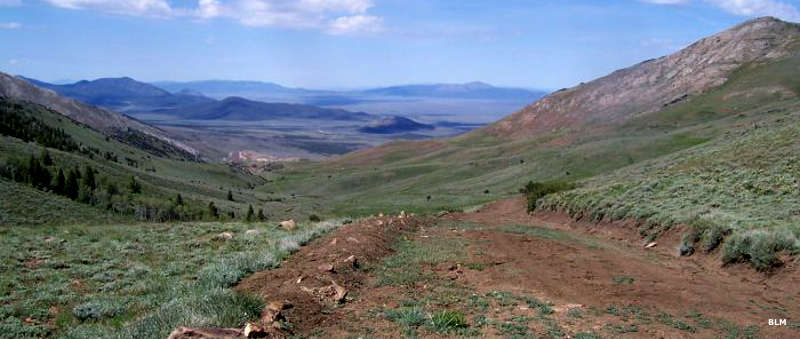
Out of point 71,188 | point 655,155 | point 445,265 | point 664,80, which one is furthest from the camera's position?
point 664,80

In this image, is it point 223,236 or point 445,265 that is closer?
point 445,265

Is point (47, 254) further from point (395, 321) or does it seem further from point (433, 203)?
point (433, 203)

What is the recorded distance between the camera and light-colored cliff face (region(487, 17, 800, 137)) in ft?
298

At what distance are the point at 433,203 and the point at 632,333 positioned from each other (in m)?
45.9

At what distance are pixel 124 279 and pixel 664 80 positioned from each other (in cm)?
10435

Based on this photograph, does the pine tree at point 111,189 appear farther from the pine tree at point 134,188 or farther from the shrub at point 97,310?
the shrub at point 97,310

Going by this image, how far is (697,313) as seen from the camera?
10625 mm

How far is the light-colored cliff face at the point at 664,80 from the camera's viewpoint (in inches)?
3573

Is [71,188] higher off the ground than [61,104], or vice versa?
[61,104]

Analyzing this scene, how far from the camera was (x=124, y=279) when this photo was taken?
1211 cm

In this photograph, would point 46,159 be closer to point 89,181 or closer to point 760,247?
point 89,181

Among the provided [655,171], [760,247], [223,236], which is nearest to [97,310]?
[223,236]

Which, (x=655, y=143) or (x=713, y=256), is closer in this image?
(x=713, y=256)

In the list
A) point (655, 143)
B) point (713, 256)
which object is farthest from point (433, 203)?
point (713, 256)
